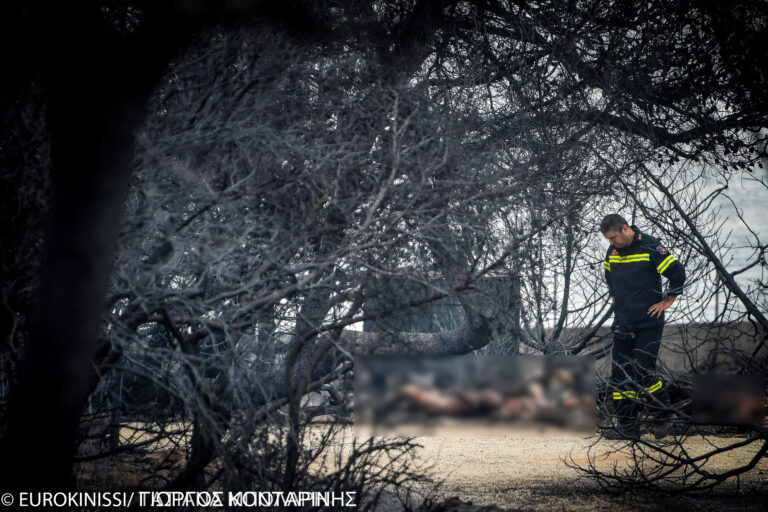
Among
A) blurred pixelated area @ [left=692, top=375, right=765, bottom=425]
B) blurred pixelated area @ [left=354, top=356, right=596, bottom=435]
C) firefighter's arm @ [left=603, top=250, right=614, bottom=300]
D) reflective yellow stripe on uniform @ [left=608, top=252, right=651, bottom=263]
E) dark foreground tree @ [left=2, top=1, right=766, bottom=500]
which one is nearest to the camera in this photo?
dark foreground tree @ [left=2, top=1, right=766, bottom=500]

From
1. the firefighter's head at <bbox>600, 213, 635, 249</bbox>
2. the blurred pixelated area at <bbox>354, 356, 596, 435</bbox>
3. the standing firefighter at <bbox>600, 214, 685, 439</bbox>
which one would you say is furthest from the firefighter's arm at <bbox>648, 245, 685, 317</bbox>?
the blurred pixelated area at <bbox>354, 356, 596, 435</bbox>

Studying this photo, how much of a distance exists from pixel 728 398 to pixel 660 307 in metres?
1.43

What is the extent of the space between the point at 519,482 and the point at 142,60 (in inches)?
181

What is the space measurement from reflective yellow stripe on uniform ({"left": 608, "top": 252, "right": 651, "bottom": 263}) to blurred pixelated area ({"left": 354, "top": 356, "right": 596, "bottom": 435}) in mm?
3092

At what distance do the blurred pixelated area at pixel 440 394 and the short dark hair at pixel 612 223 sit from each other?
9.28 feet

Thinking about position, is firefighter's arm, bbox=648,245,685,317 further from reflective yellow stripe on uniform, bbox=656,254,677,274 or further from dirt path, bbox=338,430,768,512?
dirt path, bbox=338,430,768,512

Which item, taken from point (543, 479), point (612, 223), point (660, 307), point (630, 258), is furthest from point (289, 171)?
point (660, 307)

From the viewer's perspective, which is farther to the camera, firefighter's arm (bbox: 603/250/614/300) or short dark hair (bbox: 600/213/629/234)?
firefighter's arm (bbox: 603/250/614/300)

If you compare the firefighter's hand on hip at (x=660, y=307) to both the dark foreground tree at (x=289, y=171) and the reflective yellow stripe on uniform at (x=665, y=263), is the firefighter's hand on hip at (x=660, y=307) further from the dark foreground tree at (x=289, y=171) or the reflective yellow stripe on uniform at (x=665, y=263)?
the dark foreground tree at (x=289, y=171)

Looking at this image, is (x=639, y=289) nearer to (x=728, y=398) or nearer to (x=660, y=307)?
(x=660, y=307)

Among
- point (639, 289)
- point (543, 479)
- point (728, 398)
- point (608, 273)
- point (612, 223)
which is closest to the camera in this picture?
point (728, 398)

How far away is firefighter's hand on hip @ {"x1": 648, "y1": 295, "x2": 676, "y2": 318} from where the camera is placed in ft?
20.9

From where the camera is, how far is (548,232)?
588 centimetres

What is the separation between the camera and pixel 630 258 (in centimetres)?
658
